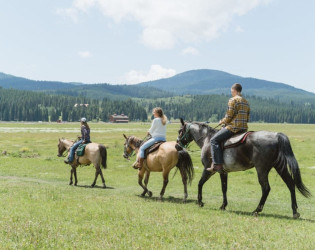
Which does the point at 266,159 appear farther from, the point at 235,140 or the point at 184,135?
the point at 184,135

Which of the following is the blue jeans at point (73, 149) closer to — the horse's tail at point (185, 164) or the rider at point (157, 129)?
the rider at point (157, 129)

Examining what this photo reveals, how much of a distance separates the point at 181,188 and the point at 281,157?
934 centimetres

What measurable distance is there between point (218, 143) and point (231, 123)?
2.87ft

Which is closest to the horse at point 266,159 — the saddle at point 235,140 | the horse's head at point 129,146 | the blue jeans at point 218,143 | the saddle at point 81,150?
the saddle at point 235,140

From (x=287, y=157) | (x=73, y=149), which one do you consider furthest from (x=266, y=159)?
(x=73, y=149)

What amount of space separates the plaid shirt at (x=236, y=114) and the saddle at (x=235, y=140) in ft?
0.79

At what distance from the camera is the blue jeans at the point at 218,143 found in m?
11.5

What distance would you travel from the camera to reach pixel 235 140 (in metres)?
11.3

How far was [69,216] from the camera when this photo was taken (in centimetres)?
935

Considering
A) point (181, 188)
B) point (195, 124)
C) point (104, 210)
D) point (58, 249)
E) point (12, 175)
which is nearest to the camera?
point (58, 249)

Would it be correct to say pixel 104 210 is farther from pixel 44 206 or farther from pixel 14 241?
pixel 14 241

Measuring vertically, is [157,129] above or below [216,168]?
above

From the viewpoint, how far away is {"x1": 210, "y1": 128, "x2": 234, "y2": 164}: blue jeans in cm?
1151

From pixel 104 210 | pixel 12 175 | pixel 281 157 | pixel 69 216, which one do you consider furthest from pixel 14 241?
pixel 12 175
